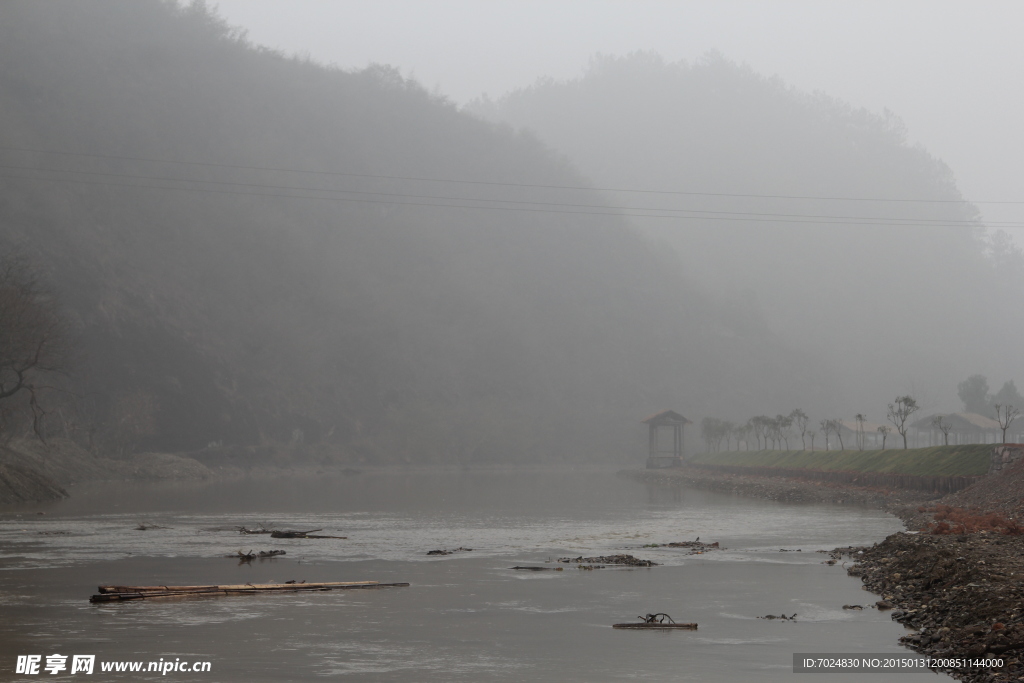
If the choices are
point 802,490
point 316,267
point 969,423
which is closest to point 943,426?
point 969,423

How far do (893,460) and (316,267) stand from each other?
279 feet

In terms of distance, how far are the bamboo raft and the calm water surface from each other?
21 centimetres

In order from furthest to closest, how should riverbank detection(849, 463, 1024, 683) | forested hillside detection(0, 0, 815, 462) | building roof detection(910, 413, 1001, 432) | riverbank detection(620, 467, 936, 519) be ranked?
forested hillside detection(0, 0, 815, 462) → building roof detection(910, 413, 1001, 432) → riverbank detection(620, 467, 936, 519) → riverbank detection(849, 463, 1024, 683)

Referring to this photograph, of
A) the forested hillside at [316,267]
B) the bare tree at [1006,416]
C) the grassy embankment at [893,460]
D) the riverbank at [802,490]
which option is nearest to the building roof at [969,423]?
the bare tree at [1006,416]

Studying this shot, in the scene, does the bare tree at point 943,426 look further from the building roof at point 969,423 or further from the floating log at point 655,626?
the floating log at point 655,626

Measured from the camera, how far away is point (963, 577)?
1575 cm

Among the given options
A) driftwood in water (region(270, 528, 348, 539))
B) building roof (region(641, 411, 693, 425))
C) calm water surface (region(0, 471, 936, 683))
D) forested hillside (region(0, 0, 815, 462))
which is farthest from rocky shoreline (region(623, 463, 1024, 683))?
forested hillside (region(0, 0, 815, 462))

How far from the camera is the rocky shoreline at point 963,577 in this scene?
39.6 ft

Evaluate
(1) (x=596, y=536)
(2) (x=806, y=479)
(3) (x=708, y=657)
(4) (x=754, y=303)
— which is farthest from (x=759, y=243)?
(3) (x=708, y=657)

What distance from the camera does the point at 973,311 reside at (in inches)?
7549

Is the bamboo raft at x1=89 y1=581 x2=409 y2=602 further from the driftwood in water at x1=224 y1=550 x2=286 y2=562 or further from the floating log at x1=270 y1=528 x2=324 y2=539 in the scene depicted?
the floating log at x1=270 y1=528 x2=324 y2=539

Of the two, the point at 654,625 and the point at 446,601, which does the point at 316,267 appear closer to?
the point at 446,601

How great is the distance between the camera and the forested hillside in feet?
304

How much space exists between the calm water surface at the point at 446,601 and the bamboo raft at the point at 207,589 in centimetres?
21
